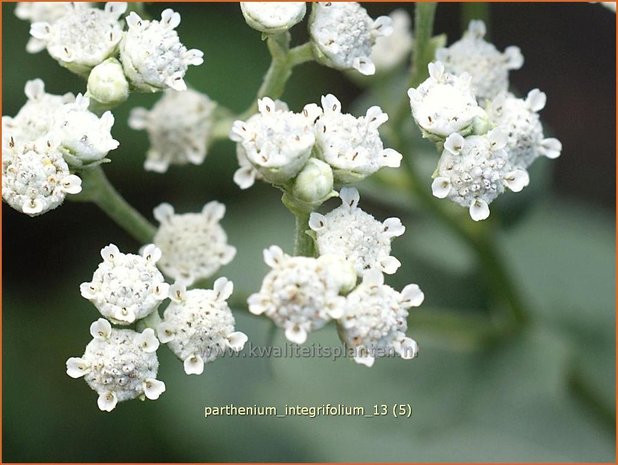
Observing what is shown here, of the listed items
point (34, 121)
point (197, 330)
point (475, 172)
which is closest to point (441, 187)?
point (475, 172)

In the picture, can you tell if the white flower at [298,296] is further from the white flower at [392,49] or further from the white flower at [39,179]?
the white flower at [392,49]

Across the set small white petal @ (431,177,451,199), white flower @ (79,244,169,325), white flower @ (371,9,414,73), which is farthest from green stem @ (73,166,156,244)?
white flower @ (371,9,414,73)

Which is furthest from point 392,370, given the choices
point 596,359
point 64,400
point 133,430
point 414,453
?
point 64,400

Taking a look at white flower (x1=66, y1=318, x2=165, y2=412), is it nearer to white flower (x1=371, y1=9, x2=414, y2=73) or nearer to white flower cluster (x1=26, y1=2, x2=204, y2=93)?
white flower cluster (x1=26, y1=2, x2=204, y2=93)

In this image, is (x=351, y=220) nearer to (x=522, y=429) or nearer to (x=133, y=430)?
(x=522, y=429)

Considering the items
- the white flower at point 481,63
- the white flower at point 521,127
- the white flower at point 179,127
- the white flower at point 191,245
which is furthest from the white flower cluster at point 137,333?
the white flower at point 481,63
